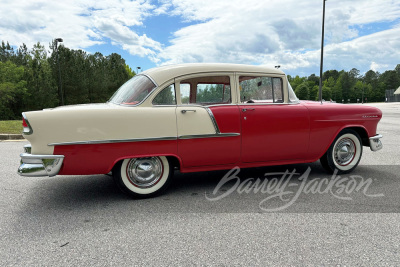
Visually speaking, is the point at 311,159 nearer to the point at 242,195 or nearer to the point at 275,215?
the point at 242,195

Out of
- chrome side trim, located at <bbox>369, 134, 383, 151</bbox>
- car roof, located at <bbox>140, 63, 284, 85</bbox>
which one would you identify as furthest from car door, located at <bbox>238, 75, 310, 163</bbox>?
chrome side trim, located at <bbox>369, 134, 383, 151</bbox>

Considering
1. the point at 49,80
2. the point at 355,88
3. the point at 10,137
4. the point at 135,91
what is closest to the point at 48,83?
the point at 49,80

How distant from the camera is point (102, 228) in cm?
295

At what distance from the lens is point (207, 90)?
13.9ft

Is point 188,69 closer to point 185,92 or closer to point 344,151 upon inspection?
point 185,92

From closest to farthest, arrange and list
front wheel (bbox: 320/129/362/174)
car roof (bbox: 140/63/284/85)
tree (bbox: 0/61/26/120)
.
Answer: car roof (bbox: 140/63/284/85), front wheel (bbox: 320/129/362/174), tree (bbox: 0/61/26/120)

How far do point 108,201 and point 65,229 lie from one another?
0.79 metres

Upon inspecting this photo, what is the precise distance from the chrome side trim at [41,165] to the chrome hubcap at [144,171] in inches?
30.7

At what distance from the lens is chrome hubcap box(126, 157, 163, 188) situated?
12.0 feet

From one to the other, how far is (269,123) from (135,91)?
1.81 metres

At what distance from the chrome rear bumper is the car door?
2.23m

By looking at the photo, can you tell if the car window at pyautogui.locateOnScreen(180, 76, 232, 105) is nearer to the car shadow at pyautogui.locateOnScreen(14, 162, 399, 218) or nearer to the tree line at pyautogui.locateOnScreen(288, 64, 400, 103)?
the car shadow at pyautogui.locateOnScreen(14, 162, 399, 218)

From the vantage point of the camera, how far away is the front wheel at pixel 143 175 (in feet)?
11.9

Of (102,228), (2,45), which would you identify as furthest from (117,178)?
(2,45)
